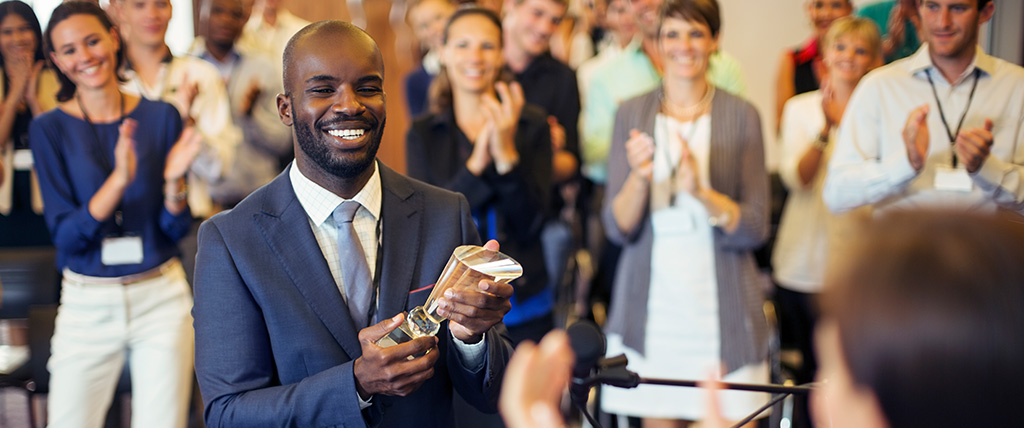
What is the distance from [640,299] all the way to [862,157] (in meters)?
0.92

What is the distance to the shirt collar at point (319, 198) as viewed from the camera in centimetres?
164

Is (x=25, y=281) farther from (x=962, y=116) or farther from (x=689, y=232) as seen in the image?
(x=962, y=116)

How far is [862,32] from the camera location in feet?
10.8

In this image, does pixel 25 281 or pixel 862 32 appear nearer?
pixel 25 281

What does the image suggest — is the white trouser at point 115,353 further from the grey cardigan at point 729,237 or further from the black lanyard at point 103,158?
the grey cardigan at point 729,237

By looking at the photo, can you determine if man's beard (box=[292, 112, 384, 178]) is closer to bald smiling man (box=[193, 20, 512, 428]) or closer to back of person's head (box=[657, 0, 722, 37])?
bald smiling man (box=[193, 20, 512, 428])

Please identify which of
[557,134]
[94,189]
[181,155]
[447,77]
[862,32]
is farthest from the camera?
[557,134]

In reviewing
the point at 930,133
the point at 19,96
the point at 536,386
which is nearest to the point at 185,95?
the point at 19,96

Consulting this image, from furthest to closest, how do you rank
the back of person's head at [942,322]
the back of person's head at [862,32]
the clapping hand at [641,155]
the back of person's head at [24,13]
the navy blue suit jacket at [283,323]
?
the back of person's head at [862,32] → the clapping hand at [641,155] → the back of person's head at [24,13] → the navy blue suit jacket at [283,323] → the back of person's head at [942,322]

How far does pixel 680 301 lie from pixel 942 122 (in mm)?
1054

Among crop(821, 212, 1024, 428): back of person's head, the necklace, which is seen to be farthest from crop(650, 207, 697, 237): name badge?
crop(821, 212, 1024, 428): back of person's head

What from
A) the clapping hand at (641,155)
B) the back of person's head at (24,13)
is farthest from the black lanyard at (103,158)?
the clapping hand at (641,155)

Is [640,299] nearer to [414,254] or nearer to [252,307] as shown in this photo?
[414,254]

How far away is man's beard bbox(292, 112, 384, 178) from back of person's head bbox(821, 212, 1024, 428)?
99 centimetres
